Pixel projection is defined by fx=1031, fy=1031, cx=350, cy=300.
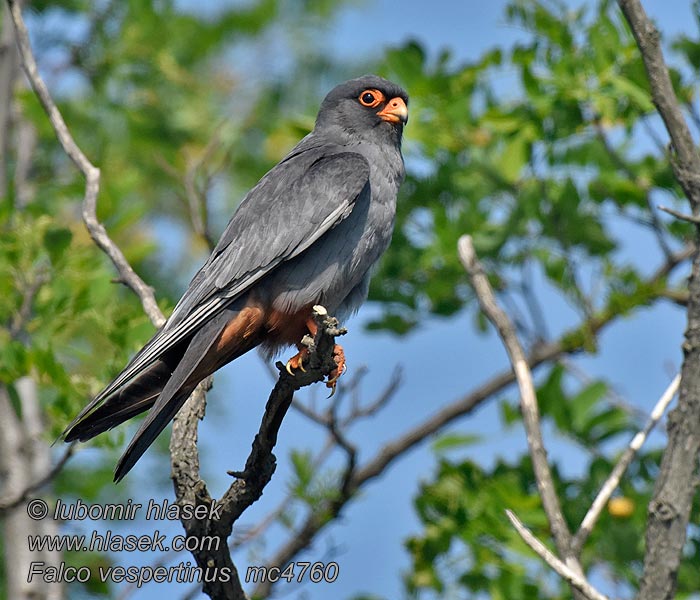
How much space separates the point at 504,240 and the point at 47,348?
2.70 meters

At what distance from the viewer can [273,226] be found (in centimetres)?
480

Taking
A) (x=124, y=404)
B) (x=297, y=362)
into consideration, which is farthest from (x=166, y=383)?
(x=297, y=362)

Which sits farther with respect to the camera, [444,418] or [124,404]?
[444,418]

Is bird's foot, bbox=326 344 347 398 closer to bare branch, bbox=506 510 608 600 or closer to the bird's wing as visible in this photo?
the bird's wing

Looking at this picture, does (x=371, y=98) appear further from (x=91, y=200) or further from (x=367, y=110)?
(x=91, y=200)

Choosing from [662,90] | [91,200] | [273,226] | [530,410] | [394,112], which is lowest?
[530,410]

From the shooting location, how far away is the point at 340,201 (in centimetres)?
470

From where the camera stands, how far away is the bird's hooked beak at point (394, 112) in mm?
5469

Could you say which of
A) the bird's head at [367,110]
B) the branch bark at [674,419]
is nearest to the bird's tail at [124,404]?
the bird's head at [367,110]

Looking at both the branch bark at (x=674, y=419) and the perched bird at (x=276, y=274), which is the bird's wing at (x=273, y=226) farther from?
the branch bark at (x=674, y=419)

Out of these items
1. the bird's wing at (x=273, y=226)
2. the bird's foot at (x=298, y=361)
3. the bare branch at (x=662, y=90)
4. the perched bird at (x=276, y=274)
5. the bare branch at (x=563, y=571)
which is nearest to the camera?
the bare branch at (x=563, y=571)

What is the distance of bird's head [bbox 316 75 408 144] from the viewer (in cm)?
546

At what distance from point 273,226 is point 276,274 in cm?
24

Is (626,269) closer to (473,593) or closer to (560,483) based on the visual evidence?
(560,483)
